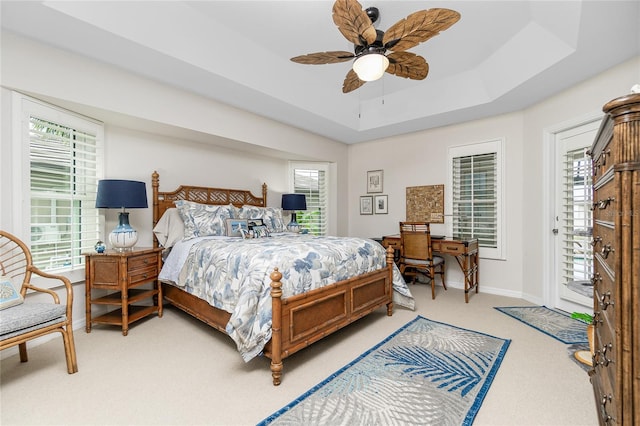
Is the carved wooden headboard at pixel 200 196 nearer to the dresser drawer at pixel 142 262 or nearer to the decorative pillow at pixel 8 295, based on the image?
the dresser drawer at pixel 142 262

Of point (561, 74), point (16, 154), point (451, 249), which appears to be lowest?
point (451, 249)

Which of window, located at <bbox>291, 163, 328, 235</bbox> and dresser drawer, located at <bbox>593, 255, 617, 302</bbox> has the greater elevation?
window, located at <bbox>291, 163, 328, 235</bbox>

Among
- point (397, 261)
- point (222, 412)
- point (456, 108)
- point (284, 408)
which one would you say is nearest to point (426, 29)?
point (456, 108)

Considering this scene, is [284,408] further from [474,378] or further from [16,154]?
[16,154]

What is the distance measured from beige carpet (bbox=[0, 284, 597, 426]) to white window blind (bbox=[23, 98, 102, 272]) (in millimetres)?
879

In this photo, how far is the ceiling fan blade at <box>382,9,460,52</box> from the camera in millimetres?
1754

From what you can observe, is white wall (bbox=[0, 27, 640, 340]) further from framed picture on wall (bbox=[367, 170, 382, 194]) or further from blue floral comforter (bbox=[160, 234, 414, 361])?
blue floral comforter (bbox=[160, 234, 414, 361])

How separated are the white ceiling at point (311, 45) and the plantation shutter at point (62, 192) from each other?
2.79ft

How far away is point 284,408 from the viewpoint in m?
1.73

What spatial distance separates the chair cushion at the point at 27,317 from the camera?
180cm

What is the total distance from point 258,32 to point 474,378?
3677mm

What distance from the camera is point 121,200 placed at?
9.44ft

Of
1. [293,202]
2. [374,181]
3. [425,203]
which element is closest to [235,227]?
[293,202]

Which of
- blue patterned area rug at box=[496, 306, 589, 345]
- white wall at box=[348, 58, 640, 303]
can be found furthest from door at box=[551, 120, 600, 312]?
blue patterned area rug at box=[496, 306, 589, 345]
